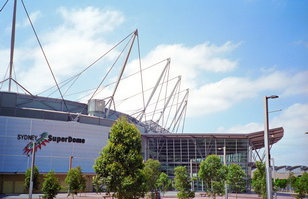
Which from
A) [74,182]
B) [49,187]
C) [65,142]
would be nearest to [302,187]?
[74,182]

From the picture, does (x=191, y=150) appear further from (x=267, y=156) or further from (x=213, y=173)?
(x=267, y=156)

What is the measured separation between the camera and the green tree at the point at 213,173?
46.2 meters

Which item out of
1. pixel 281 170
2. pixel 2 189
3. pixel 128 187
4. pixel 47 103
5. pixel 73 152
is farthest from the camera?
pixel 281 170

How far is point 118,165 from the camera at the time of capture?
2455 centimetres

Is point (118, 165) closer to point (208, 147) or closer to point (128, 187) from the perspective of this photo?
point (128, 187)

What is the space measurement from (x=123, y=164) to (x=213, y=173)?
79.6ft

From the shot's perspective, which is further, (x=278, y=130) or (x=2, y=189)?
(x=278, y=130)

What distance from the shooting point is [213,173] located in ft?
152

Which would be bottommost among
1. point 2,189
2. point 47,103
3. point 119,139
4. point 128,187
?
point 2,189

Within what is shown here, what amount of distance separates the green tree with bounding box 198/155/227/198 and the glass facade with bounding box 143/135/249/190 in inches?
1810

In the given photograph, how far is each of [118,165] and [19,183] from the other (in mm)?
61887

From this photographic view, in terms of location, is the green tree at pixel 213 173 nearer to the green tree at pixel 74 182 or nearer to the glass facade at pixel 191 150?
the green tree at pixel 74 182

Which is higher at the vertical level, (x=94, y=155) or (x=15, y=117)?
(x=15, y=117)

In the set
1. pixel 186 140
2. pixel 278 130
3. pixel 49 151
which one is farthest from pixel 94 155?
pixel 278 130
